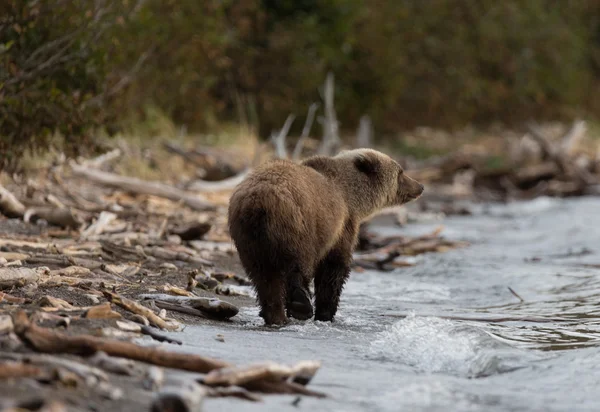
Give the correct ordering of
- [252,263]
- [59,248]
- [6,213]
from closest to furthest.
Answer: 1. [252,263]
2. [59,248]
3. [6,213]

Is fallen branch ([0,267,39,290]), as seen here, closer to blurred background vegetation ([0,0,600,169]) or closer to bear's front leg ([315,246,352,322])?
bear's front leg ([315,246,352,322])

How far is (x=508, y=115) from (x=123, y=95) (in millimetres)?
26157

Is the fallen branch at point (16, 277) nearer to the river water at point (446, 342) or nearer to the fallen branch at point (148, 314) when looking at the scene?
the fallen branch at point (148, 314)

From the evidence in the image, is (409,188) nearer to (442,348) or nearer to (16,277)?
(442,348)

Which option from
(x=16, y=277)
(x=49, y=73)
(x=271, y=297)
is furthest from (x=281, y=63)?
(x=16, y=277)

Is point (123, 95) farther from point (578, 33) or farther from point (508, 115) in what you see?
→ point (578, 33)

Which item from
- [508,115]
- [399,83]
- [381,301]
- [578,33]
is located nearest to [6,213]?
[381,301]

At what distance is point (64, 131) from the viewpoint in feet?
34.6

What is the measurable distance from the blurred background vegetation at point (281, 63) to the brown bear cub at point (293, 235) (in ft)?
11.0

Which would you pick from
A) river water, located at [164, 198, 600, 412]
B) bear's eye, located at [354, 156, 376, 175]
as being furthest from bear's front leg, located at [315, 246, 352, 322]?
bear's eye, located at [354, 156, 376, 175]

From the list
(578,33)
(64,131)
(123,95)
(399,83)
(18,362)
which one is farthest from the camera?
(578,33)

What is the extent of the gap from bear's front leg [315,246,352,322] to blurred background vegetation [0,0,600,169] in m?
3.55

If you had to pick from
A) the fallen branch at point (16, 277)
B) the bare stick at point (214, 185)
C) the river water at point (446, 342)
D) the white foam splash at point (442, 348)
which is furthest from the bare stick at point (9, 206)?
the white foam splash at point (442, 348)

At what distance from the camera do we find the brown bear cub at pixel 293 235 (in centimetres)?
649
